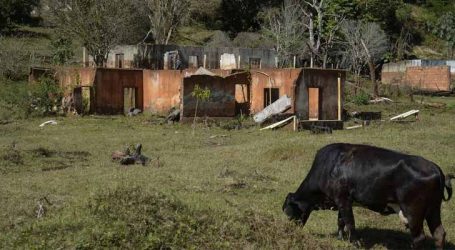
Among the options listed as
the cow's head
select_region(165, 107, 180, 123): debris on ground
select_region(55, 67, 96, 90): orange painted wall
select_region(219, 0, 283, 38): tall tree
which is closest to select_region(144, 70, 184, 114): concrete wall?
select_region(165, 107, 180, 123): debris on ground

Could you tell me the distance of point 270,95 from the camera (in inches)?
1172

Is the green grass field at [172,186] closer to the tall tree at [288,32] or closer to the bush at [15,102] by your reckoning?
the bush at [15,102]

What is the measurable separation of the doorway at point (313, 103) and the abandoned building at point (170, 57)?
1021 centimetres

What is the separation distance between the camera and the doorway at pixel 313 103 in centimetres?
3017

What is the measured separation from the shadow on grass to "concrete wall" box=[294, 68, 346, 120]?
59.2ft

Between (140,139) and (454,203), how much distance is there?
12143 mm

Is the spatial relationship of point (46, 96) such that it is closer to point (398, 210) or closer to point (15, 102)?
point (15, 102)

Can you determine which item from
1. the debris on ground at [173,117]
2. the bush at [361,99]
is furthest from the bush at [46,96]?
the bush at [361,99]

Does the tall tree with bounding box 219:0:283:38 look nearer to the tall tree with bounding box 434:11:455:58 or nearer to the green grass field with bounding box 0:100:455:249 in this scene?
the tall tree with bounding box 434:11:455:58

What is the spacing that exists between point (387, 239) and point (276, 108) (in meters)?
18.3

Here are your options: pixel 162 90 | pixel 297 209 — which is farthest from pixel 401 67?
pixel 297 209

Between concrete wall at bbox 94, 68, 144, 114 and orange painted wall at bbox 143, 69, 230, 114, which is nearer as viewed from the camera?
orange painted wall at bbox 143, 69, 230, 114

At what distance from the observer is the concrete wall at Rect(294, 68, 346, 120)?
92.2 feet

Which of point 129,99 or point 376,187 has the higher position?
point 129,99
